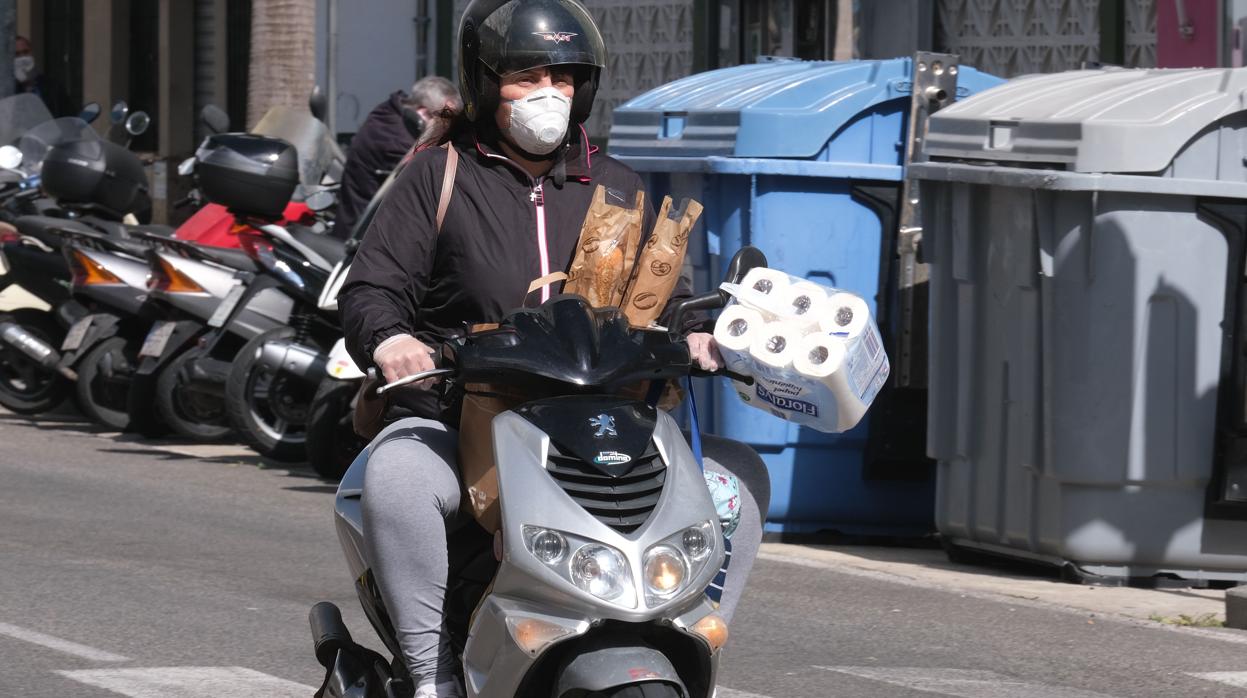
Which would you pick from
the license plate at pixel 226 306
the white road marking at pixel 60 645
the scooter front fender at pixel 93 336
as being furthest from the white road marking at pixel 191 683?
the scooter front fender at pixel 93 336

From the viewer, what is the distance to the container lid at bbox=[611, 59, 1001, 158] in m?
8.67

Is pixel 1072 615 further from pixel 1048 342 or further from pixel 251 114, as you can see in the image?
pixel 251 114

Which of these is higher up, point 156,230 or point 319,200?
point 319,200

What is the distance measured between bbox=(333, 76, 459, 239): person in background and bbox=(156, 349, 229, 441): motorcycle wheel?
3.43 feet

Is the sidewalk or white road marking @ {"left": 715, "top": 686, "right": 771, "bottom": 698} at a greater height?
white road marking @ {"left": 715, "top": 686, "right": 771, "bottom": 698}

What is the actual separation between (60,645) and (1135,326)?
12.2 ft

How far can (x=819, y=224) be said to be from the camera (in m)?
8.66

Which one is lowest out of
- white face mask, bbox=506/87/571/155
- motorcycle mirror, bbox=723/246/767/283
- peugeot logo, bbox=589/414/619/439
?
peugeot logo, bbox=589/414/619/439

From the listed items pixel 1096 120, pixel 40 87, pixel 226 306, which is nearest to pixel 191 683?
pixel 1096 120

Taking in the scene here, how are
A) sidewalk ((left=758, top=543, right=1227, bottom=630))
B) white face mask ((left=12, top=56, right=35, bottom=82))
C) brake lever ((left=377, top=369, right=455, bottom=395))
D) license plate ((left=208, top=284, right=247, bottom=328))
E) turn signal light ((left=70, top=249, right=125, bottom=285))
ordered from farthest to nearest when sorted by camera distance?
white face mask ((left=12, top=56, right=35, bottom=82)) → turn signal light ((left=70, top=249, right=125, bottom=285)) → license plate ((left=208, top=284, right=247, bottom=328)) → sidewalk ((left=758, top=543, right=1227, bottom=630)) → brake lever ((left=377, top=369, right=455, bottom=395))

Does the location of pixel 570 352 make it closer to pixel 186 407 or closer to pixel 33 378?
pixel 186 407

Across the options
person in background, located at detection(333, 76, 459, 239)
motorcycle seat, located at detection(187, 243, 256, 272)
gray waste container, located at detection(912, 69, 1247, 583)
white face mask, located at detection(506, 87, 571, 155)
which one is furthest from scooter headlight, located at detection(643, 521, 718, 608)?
motorcycle seat, located at detection(187, 243, 256, 272)

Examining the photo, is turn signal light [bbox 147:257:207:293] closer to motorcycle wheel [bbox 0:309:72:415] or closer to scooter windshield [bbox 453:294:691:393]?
motorcycle wheel [bbox 0:309:72:415]

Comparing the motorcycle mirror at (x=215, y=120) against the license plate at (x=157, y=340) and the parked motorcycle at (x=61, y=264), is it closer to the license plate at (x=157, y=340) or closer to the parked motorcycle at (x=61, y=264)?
the parked motorcycle at (x=61, y=264)
